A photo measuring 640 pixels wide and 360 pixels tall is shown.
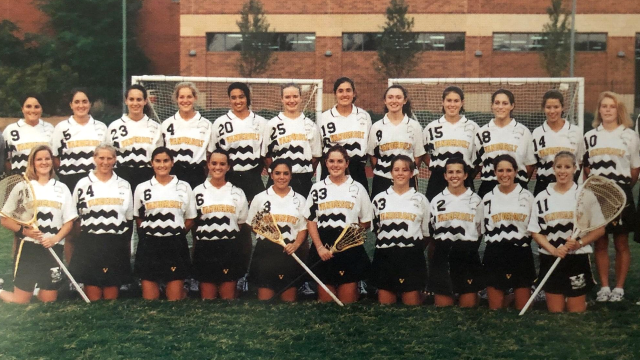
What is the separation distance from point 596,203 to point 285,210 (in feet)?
6.07

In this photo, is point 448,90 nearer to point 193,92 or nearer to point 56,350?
point 193,92

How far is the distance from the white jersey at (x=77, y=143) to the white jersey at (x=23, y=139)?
0.16 m

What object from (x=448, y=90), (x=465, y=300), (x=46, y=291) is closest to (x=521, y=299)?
(x=465, y=300)

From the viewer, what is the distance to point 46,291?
4.69 meters

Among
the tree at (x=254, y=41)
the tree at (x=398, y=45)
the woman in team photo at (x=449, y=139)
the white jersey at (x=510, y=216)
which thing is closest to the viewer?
the white jersey at (x=510, y=216)

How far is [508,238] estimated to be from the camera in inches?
177

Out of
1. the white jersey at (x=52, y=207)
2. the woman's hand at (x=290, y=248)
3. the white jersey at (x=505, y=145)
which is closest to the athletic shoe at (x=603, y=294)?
the white jersey at (x=505, y=145)

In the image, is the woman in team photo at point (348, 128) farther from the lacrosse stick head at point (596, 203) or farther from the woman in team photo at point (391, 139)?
the lacrosse stick head at point (596, 203)

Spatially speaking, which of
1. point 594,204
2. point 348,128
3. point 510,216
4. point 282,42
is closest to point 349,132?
point 348,128

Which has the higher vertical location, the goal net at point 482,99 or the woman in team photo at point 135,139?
the goal net at point 482,99

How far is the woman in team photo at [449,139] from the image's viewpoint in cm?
499

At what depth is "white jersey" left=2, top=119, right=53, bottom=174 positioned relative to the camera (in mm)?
5250

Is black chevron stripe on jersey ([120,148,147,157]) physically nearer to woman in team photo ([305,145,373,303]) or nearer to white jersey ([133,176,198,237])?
white jersey ([133,176,198,237])

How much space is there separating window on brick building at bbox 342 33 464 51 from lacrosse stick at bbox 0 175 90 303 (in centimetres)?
1635
